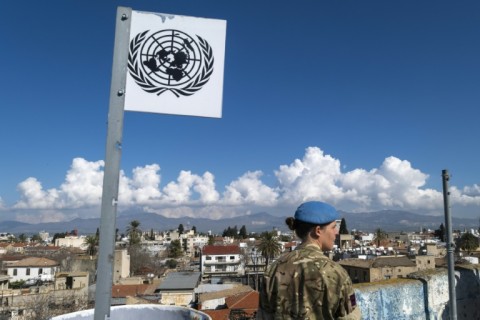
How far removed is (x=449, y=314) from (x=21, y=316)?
2640 centimetres

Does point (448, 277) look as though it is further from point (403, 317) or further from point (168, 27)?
point (168, 27)

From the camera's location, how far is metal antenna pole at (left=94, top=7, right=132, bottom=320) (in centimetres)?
227

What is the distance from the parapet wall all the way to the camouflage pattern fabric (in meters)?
2.43

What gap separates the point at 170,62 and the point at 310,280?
1.65 metres

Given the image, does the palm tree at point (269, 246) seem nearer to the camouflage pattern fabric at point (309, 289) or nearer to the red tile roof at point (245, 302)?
the red tile roof at point (245, 302)

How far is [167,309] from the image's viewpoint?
5.28 meters


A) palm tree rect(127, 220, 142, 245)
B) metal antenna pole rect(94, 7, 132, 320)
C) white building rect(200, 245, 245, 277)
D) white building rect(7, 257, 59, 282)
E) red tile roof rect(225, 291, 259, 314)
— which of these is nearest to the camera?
metal antenna pole rect(94, 7, 132, 320)

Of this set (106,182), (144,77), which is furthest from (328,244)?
(144,77)

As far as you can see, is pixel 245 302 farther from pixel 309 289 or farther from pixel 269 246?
pixel 269 246

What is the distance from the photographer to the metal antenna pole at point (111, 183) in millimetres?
2270

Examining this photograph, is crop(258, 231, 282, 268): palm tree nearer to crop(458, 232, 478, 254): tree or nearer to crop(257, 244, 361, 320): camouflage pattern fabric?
crop(458, 232, 478, 254): tree

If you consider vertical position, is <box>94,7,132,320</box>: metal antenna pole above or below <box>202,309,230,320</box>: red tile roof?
above

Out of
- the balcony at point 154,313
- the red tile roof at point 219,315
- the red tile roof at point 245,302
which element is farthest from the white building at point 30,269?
the balcony at point 154,313

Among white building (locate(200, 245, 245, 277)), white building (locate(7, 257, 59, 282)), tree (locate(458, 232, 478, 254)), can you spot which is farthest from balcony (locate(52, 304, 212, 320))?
tree (locate(458, 232, 478, 254))
